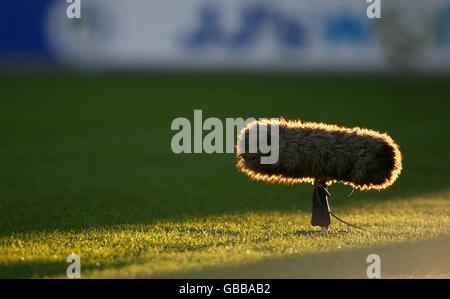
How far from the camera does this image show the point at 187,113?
126 feet

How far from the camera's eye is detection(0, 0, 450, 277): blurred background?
11.4 meters

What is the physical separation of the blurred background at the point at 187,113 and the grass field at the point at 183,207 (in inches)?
2.2

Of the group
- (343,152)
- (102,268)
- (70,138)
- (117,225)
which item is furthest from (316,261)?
(70,138)

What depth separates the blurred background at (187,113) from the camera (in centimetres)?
1139

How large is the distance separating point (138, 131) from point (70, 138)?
138 inches

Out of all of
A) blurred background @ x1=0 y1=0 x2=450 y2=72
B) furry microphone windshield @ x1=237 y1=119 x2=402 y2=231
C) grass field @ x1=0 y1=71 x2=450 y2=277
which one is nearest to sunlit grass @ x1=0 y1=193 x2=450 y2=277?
grass field @ x1=0 y1=71 x2=450 y2=277

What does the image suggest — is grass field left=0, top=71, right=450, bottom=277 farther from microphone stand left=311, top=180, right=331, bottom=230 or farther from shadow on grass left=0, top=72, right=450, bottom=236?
microphone stand left=311, top=180, right=331, bottom=230

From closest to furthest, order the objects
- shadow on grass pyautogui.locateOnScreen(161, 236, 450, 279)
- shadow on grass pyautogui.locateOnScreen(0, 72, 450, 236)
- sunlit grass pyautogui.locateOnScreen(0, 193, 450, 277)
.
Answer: shadow on grass pyautogui.locateOnScreen(161, 236, 450, 279), sunlit grass pyautogui.locateOnScreen(0, 193, 450, 277), shadow on grass pyautogui.locateOnScreen(0, 72, 450, 236)

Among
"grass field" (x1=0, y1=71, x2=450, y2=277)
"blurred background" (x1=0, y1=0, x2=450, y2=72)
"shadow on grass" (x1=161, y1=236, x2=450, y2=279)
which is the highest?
"blurred background" (x1=0, y1=0, x2=450, y2=72)

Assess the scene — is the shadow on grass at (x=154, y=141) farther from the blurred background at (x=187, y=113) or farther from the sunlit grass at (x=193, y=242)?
the sunlit grass at (x=193, y=242)

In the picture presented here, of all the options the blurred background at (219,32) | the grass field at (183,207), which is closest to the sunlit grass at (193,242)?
the grass field at (183,207)

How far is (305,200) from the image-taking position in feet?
53.0

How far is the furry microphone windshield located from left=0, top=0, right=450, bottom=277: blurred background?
81 centimetres
